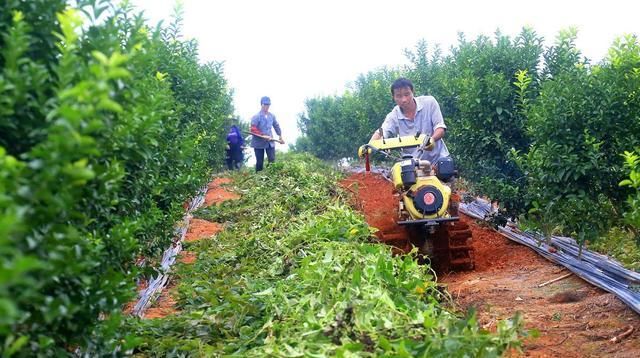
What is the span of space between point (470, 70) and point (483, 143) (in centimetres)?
116

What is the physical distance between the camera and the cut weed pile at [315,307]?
3.12 meters

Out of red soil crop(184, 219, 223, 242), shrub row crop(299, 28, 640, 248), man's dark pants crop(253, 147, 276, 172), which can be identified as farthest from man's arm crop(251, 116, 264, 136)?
red soil crop(184, 219, 223, 242)

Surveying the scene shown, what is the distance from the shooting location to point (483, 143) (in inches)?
328

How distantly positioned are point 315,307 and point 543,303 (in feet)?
9.11

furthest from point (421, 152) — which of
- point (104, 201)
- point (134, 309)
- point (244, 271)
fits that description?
point (104, 201)

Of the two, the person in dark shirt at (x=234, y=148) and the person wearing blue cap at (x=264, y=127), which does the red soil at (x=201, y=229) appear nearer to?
the person wearing blue cap at (x=264, y=127)

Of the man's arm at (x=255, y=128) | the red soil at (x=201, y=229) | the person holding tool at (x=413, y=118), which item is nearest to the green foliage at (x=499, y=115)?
the person holding tool at (x=413, y=118)

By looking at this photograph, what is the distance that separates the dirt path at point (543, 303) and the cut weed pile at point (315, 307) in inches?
13.2

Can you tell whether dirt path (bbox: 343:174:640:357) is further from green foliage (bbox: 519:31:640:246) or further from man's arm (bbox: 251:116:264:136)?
man's arm (bbox: 251:116:264:136)

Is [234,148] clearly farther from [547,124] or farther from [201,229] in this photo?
[547,124]

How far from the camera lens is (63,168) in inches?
77.2

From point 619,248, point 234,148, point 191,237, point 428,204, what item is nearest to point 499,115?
point 619,248

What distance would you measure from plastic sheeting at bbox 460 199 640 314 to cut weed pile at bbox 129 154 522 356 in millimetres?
1866

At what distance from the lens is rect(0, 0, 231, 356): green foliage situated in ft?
6.33
